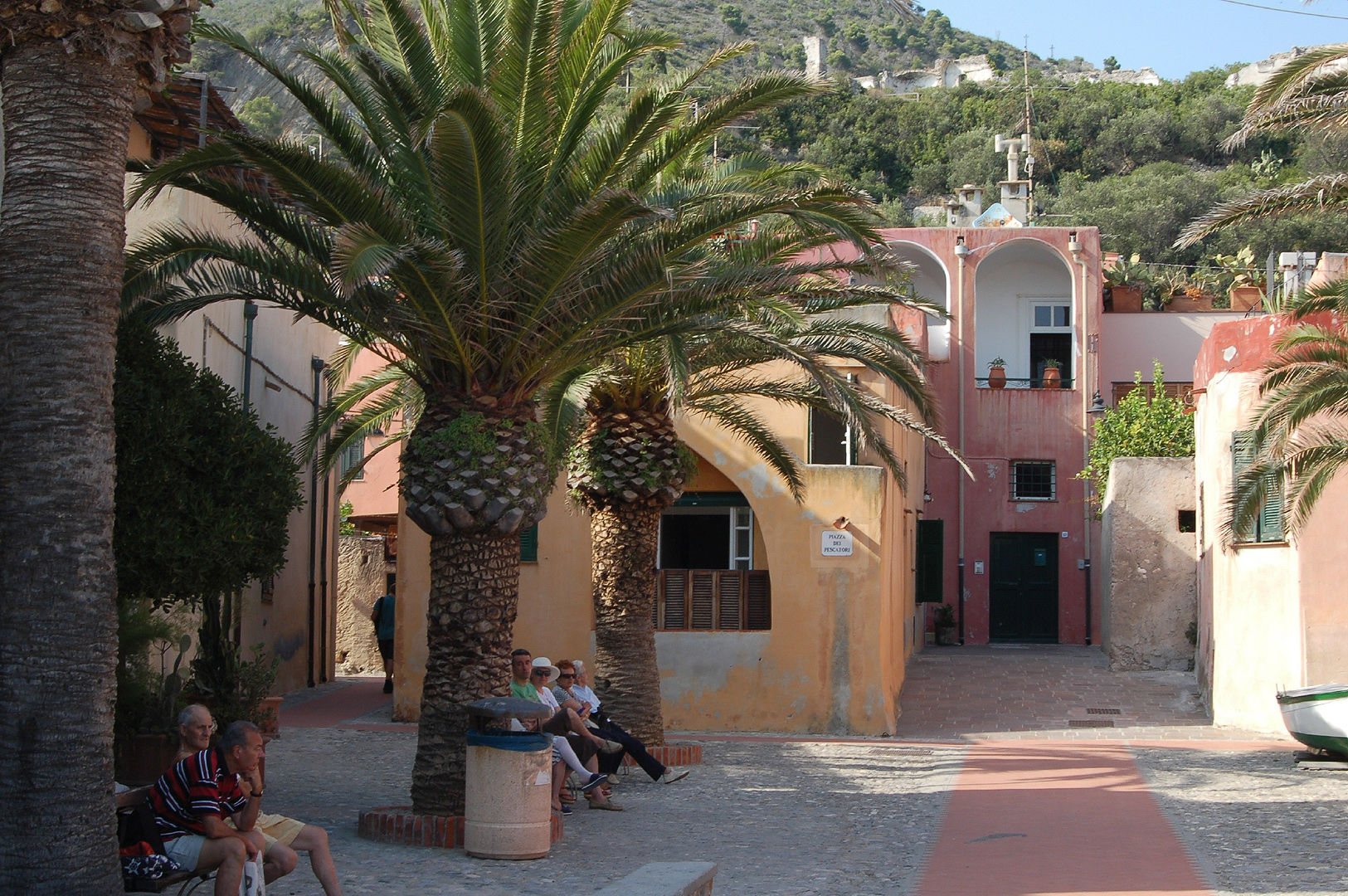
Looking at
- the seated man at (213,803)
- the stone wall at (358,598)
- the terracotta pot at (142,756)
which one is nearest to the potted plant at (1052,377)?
the stone wall at (358,598)

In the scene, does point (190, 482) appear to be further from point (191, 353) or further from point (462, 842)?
point (191, 353)

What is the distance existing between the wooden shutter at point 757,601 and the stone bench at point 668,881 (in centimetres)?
972

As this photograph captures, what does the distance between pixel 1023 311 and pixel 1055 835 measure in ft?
77.7

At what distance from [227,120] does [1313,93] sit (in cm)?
1154

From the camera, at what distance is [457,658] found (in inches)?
395

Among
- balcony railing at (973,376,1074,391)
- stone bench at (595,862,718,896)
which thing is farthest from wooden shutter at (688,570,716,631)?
balcony railing at (973,376,1074,391)

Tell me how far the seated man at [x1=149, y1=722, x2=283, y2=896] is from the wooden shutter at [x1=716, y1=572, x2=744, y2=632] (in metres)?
11.3

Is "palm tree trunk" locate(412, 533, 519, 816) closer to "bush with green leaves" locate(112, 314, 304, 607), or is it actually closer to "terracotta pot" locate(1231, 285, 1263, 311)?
"bush with green leaves" locate(112, 314, 304, 607)

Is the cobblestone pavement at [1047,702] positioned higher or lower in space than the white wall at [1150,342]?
lower

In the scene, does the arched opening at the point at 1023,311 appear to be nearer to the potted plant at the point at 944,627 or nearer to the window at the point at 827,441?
the potted plant at the point at 944,627

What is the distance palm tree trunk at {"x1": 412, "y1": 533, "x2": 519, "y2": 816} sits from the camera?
32.7ft

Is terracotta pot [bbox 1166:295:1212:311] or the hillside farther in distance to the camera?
the hillside

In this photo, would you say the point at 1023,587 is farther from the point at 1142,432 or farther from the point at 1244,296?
the point at 1244,296

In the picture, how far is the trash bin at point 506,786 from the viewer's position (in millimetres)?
9125
